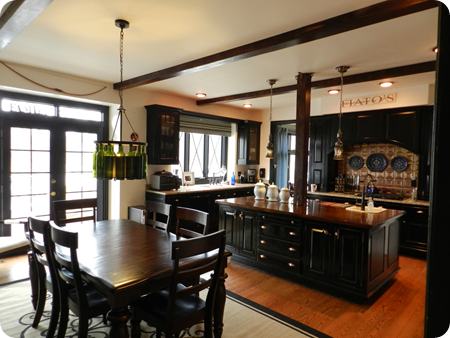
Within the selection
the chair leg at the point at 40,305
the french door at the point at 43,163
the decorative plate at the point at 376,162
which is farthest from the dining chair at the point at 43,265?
the decorative plate at the point at 376,162

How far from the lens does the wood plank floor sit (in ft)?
8.31

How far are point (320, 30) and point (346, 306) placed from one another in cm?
262

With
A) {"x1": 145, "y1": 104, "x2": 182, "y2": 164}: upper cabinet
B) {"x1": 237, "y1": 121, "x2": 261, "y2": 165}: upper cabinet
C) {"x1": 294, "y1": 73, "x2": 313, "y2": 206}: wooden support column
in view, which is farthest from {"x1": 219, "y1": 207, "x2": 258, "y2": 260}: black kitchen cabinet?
{"x1": 237, "y1": 121, "x2": 261, "y2": 165}: upper cabinet

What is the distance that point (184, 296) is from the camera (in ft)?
6.06

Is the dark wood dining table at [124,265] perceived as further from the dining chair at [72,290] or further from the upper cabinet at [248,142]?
the upper cabinet at [248,142]

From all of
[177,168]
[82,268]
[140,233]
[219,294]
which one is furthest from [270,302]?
[177,168]

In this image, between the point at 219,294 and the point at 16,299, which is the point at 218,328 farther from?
the point at 16,299

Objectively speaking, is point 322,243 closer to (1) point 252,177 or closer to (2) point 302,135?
(2) point 302,135

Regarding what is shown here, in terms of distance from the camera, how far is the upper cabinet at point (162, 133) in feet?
16.7

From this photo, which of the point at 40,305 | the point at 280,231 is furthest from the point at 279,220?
the point at 40,305

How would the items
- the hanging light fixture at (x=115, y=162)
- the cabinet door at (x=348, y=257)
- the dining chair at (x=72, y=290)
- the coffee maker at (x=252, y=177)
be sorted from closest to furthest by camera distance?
1. the dining chair at (x=72, y=290)
2. the hanging light fixture at (x=115, y=162)
3. the cabinet door at (x=348, y=257)
4. the coffee maker at (x=252, y=177)

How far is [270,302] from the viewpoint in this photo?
2973 mm

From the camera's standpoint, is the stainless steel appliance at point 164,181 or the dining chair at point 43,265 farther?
the stainless steel appliance at point 164,181

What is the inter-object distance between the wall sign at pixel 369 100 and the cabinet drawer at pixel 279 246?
305cm
